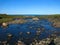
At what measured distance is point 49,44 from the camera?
22.8 meters

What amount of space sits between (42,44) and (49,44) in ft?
5.05

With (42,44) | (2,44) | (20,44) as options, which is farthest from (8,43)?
(42,44)

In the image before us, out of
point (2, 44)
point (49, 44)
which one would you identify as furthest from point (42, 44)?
point (2, 44)

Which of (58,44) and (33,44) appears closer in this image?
(58,44)

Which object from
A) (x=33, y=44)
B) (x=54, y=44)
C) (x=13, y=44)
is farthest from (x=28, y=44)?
(x=54, y=44)

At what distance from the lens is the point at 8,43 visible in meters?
24.7

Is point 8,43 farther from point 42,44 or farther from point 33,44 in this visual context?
point 42,44

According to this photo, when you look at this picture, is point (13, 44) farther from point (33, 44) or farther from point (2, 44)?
point (33, 44)

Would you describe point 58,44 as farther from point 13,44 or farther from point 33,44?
point 13,44

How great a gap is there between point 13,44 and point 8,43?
1.40 m

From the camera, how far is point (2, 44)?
78.4 ft

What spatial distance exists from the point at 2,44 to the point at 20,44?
3.82 meters

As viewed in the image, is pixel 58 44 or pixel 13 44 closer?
pixel 58 44

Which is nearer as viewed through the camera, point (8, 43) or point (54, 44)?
point (54, 44)
